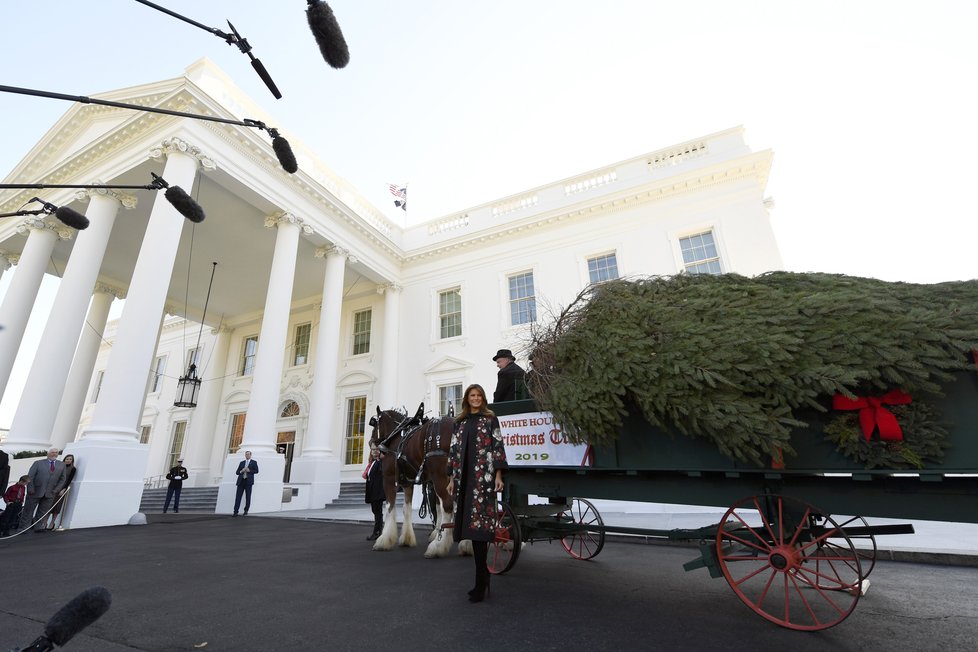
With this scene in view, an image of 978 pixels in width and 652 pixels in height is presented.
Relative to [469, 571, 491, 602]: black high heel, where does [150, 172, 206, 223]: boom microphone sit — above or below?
above

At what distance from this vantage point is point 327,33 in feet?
10.3

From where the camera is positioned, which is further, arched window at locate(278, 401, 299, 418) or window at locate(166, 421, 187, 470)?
window at locate(166, 421, 187, 470)

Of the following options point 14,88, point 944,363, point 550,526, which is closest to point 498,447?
point 550,526

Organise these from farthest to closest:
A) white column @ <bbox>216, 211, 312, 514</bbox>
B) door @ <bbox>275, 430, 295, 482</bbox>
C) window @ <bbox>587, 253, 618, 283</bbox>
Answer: door @ <bbox>275, 430, 295, 482</bbox> → window @ <bbox>587, 253, 618, 283</bbox> → white column @ <bbox>216, 211, 312, 514</bbox>

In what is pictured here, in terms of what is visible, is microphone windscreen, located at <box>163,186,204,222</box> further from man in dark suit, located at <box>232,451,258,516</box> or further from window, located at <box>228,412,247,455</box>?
window, located at <box>228,412,247,455</box>

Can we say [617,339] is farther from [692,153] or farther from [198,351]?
[198,351]

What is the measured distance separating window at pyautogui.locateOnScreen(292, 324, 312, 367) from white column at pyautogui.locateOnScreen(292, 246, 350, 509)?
5.47 metres

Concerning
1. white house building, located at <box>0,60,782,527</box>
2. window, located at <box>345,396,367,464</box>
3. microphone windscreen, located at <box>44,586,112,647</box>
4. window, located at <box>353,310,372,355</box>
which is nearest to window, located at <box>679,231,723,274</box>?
white house building, located at <box>0,60,782,527</box>

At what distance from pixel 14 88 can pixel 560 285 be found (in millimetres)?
13169

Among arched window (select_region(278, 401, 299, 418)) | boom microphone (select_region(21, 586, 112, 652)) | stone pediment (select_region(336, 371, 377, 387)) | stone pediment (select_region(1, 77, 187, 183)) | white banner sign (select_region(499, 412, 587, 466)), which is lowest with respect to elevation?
boom microphone (select_region(21, 586, 112, 652))

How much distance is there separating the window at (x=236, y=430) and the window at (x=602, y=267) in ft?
53.5

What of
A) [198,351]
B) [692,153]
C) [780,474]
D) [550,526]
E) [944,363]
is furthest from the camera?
[198,351]

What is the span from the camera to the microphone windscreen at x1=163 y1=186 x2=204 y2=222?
13.7ft

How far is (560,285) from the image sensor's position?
14703mm
